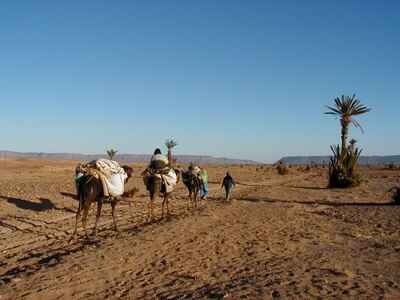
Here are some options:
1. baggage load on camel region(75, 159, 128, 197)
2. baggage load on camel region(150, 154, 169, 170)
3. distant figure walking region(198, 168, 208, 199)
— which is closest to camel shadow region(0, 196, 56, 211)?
baggage load on camel region(150, 154, 169, 170)

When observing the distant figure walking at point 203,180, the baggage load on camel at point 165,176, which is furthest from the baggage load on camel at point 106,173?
the distant figure walking at point 203,180

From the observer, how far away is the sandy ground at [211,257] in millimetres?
7406

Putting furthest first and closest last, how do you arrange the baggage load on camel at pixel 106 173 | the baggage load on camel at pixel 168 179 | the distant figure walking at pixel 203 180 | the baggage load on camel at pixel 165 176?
1. the distant figure walking at pixel 203 180
2. the baggage load on camel at pixel 168 179
3. the baggage load on camel at pixel 165 176
4. the baggage load on camel at pixel 106 173

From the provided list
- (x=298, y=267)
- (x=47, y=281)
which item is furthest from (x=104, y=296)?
(x=298, y=267)

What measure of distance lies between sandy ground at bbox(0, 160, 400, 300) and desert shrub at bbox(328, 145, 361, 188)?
14401mm

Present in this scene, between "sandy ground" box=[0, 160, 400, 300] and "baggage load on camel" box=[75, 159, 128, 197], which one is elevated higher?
"baggage load on camel" box=[75, 159, 128, 197]

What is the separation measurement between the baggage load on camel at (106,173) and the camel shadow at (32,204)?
280 inches

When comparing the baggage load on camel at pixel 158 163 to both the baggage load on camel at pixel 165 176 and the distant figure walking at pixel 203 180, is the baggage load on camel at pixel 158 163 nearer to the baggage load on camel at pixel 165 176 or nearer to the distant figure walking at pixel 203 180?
the baggage load on camel at pixel 165 176

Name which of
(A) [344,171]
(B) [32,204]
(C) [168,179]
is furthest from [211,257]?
(A) [344,171]

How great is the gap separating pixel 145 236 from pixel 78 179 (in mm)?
2678

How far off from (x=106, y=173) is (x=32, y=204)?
915 cm

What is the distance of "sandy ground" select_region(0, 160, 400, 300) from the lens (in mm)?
7406

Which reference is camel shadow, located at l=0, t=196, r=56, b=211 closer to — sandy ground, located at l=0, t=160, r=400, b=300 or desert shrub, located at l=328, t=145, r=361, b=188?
sandy ground, located at l=0, t=160, r=400, b=300

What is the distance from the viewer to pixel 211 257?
971 centimetres
